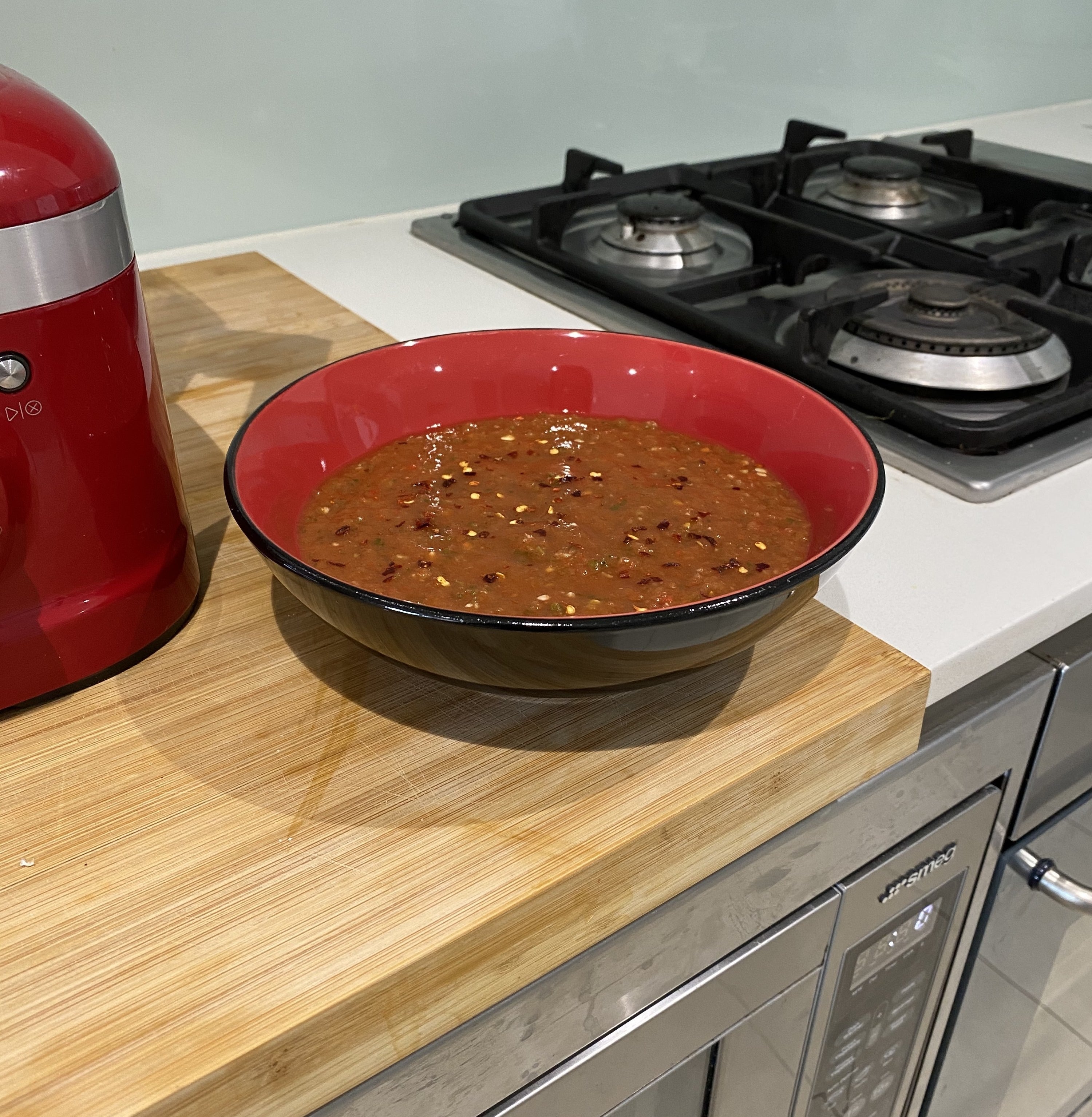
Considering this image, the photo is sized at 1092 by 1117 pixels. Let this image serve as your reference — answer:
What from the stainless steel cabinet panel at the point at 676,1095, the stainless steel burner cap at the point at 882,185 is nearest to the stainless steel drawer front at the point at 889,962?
the stainless steel cabinet panel at the point at 676,1095

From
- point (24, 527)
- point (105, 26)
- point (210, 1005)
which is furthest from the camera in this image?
point (105, 26)

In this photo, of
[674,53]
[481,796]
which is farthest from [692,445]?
[674,53]

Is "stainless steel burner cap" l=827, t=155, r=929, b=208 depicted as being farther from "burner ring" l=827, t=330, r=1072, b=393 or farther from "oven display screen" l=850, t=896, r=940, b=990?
"oven display screen" l=850, t=896, r=940, b=990

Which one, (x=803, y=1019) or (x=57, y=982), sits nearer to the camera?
(x=57, y=982)

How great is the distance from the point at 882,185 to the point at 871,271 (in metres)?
0.34

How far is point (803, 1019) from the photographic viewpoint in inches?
28.2

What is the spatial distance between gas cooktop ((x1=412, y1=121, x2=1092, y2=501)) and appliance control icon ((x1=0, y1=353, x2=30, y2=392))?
59 cm

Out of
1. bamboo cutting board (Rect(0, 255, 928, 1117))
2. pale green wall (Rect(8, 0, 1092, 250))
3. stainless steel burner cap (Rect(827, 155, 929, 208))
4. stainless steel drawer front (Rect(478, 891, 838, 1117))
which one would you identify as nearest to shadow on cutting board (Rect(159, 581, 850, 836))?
bamboo cutting board (Rect(0, 255, 928, 1117))

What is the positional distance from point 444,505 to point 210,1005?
0.29m

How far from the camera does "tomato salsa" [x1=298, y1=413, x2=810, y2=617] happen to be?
0.54 m

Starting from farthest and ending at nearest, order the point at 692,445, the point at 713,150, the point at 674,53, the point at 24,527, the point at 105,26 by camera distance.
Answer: the point at 713,150 < the point at 674,53 < the point at 105,26 < the point at 692,445 < the point at 24,527

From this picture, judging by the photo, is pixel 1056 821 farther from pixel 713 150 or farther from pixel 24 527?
pixel 713 150

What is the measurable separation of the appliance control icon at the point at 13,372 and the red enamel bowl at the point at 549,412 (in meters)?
0.11

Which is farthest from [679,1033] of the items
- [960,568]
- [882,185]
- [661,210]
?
[882,185]
